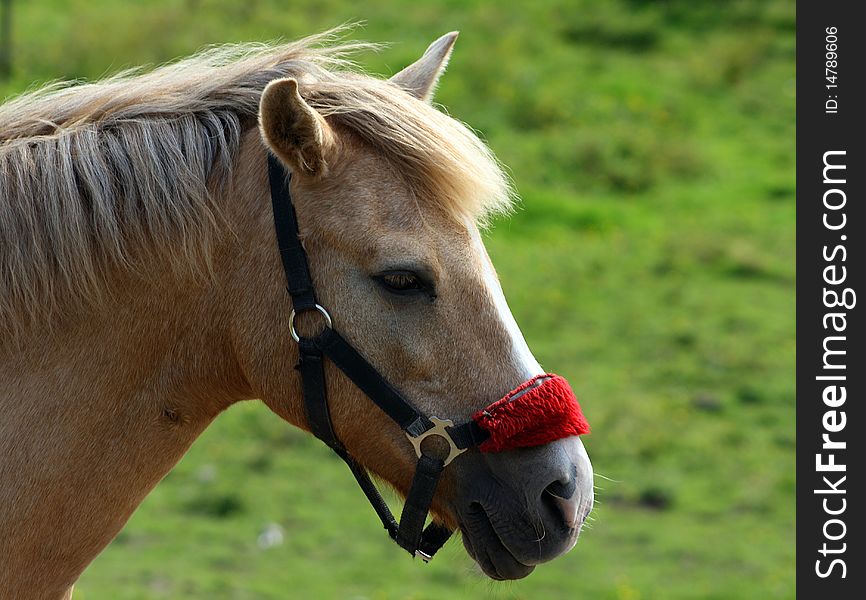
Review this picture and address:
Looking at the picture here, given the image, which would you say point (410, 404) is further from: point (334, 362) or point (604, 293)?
point (604, 293)

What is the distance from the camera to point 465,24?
1744 cm

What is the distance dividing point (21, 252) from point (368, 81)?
3.02 feet

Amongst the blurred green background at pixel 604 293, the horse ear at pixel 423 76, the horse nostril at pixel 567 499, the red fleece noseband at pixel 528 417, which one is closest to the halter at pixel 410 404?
the red fleece noseband at pixel 528 417

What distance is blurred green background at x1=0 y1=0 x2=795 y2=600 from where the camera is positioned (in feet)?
24.5

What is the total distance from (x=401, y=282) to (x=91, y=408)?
30.2 inches

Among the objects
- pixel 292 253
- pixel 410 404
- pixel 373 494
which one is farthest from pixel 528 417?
pixel 292 253

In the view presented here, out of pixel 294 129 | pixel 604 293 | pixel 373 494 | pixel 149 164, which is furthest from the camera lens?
pixel 604 293

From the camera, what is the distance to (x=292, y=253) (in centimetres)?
249

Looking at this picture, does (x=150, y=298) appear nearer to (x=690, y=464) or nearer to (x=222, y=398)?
(x=222, y=398)

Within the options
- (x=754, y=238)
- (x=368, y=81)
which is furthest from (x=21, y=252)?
(x=754, y=238)

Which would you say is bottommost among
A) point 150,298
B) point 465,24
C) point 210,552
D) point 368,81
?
point 210,552

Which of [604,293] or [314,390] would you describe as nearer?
[314,390]

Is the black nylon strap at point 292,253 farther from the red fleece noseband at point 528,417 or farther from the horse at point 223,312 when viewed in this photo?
the red fleece noseband at point 528,417

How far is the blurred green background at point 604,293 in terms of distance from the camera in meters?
7.47
